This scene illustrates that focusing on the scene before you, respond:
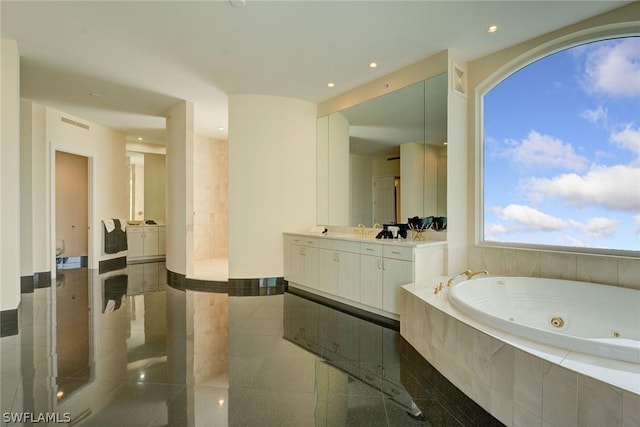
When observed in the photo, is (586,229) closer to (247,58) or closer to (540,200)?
(540,200)

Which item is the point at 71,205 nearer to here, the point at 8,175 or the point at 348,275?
the point at 8,175

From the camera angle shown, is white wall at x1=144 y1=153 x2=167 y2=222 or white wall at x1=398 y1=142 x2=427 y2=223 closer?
white wall at x1=398 y1=142 x2=427 y2=223

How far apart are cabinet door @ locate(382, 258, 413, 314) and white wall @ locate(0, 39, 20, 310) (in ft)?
12.7

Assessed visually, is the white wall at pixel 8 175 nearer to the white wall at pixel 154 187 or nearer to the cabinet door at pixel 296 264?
the cabinet door at pixel 296 264

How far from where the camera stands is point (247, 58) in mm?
3453

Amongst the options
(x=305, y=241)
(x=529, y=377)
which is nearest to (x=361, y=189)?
(x=305, y=241)

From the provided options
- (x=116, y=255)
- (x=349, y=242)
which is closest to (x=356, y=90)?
(x=349, y=242)

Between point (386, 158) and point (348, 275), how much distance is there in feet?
5.21

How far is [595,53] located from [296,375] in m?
3.74

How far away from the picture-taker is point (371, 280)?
135 inches

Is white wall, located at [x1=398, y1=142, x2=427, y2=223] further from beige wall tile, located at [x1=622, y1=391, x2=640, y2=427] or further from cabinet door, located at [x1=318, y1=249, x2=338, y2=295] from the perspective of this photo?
beige wall tile, located at [x1=622, y1=391, x2=640, y2=427]

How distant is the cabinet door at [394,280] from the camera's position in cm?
309

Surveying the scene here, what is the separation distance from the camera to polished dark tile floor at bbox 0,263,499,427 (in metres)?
1.75

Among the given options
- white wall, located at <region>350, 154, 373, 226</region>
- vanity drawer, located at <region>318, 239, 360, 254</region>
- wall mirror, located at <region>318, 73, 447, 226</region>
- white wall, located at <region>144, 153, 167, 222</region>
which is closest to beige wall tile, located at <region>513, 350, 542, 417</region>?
wall mirror, located at <region>318, 73, 447, 226</region>
